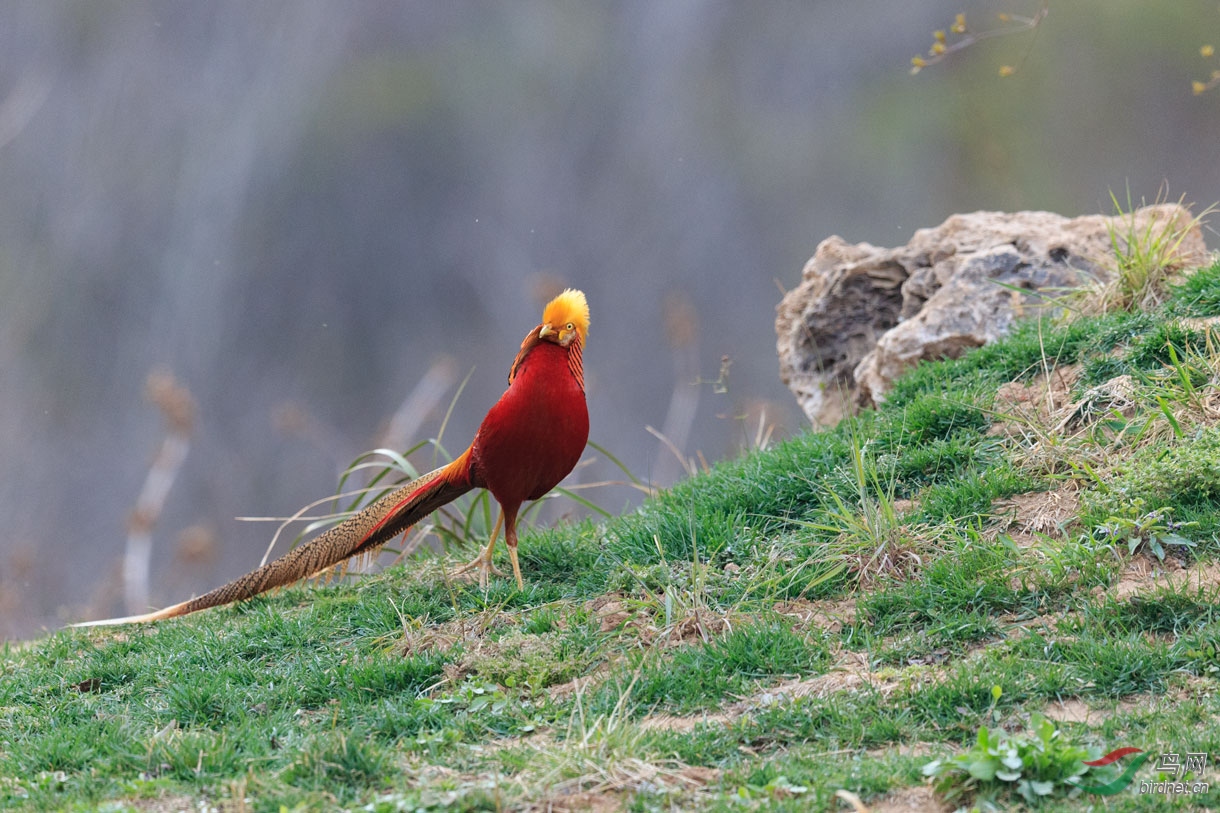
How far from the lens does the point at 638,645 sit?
378 centimetres

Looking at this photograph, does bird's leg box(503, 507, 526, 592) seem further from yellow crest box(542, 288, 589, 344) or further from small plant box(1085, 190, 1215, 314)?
small plant box(1085, 190, 1215, 314)

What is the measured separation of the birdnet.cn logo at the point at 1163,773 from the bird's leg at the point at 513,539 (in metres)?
2.46

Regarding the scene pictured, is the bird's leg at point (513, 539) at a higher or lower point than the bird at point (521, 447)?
lower

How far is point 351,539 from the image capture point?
4766 millimetres

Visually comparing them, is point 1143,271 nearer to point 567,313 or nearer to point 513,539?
point 567,313

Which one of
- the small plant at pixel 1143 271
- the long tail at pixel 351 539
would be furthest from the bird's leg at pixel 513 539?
the small plant at pixel 1143 271


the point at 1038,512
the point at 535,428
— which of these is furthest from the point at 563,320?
the point at 1038,512

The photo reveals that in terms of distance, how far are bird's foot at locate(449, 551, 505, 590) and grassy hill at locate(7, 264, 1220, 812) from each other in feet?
0.37

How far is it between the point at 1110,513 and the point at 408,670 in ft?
8.85

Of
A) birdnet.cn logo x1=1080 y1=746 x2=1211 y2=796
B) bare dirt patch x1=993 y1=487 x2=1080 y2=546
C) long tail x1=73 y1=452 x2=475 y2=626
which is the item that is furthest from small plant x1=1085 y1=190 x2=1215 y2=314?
long tail x1=73 y1=452 x2=475 y2=626

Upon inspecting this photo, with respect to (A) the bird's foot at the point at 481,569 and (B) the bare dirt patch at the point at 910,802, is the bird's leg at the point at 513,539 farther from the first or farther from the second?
(B) the bare dirt patch at the point at 910,802

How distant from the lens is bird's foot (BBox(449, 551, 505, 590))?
458cm

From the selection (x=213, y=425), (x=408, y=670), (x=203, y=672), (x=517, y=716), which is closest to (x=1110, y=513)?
(x=517, y=716)

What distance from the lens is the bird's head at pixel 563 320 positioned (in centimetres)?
429
